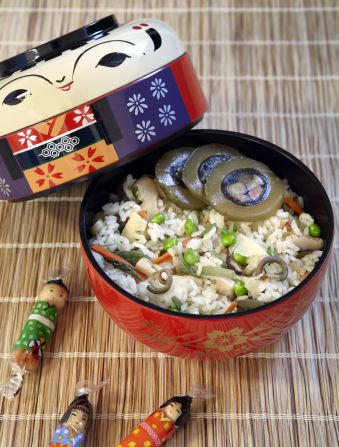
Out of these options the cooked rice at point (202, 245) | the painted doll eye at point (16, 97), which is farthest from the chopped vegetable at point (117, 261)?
the painted doll eye at point (16, 97)

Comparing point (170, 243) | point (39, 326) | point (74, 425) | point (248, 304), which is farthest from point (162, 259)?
point (74, 425)

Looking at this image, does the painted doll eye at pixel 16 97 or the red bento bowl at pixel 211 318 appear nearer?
the red bento bowl at pixel 211 318

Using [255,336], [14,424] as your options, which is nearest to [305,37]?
[255,336]

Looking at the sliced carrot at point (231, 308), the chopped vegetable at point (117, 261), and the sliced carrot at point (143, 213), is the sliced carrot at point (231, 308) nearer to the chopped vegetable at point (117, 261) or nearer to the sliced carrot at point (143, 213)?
the chopped vegetable at point (117, 261)

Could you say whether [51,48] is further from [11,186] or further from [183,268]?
[183,268]

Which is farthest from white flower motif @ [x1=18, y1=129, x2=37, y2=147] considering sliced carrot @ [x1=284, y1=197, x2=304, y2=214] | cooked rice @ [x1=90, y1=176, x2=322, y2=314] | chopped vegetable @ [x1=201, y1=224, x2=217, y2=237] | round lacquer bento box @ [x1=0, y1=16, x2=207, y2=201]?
sliced carrot @ [x1=284, y1=197, x2=304, y2=214]

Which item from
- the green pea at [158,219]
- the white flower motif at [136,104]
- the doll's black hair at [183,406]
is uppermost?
the white flower motif at [136,104]
